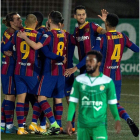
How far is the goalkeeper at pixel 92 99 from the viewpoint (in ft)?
16.7

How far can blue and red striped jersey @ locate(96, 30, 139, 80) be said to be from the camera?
7.41 metres

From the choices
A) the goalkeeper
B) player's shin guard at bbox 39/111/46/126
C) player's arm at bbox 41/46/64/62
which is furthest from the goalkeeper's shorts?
player's shin guard at bbox 39/111/46/126

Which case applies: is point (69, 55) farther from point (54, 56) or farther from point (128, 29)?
point (128, 29)

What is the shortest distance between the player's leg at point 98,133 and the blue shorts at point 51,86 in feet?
8.67

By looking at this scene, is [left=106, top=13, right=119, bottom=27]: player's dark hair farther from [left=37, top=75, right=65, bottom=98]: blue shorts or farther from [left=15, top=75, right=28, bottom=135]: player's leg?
[left=15, top=75, right=28, bottom=135]: player's leg

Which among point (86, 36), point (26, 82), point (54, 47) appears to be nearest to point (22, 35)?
point (54, 47)

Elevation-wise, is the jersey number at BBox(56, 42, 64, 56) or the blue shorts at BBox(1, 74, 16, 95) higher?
the jersey number at BBox(56, 42, 64, 56)

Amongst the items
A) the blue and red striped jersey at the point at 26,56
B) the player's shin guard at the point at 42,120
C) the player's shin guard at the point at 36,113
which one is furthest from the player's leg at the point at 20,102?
the player's shin guard at the point at 42,120

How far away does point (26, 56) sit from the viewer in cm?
764

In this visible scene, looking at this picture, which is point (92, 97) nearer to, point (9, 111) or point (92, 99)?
point (92, 99)

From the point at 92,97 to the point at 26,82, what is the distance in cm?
278

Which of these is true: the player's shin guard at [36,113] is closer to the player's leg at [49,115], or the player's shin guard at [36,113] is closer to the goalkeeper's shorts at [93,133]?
the player's leg at [49,115]

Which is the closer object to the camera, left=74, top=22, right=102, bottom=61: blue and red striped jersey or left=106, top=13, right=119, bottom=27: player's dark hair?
left=106, top=13, right=119, bottom=27: player's dark hair

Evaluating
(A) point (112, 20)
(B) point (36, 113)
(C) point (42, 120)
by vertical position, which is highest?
(A) point (112, 20)
